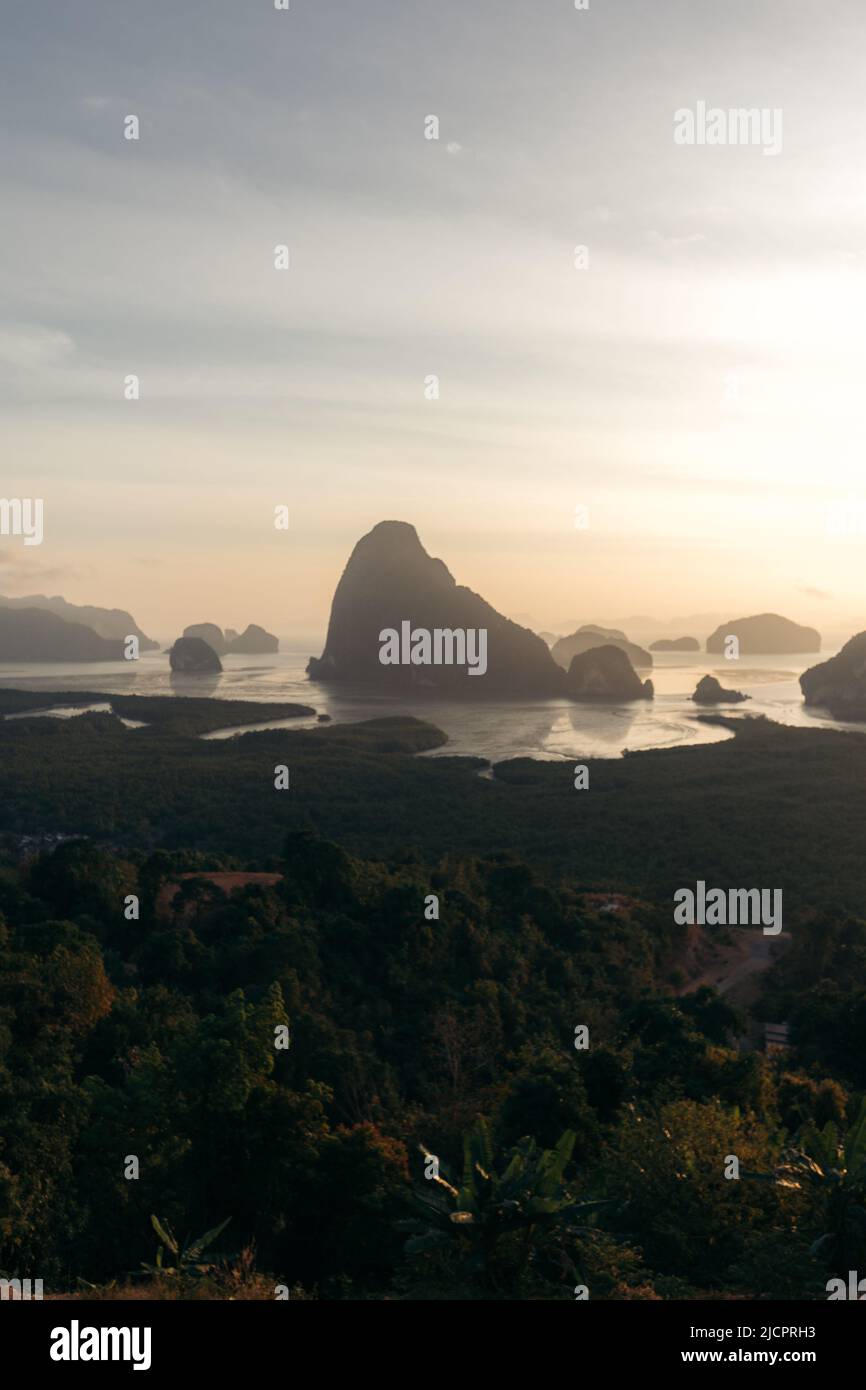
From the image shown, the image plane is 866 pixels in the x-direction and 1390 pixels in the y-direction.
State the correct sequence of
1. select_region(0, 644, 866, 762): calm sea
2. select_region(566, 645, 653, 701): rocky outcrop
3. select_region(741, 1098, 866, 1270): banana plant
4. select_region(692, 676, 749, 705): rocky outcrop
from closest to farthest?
1. select_region(741, 1098, 866, 1270): banana plant
2. select_region(0, 644, 866, 762): calm sea
3. select_region(692, 676, 749, 705): rocky outcrop
4. select_region(566, 645, 653, 701): rocky outcrop

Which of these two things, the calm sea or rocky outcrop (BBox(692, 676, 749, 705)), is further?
rocky outcrop (BBox(692, 676, 749, 705))

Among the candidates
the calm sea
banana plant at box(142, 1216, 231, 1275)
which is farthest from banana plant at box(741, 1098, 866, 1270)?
the calm sea

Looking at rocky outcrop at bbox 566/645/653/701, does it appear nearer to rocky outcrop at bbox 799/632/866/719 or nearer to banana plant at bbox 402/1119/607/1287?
rocky outcrop at bbox 799/632/866/719

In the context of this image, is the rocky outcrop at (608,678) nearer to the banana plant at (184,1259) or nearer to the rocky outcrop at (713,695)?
the rocky outcrop at (713,695)

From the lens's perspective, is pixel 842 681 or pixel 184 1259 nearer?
pixel 184 1259

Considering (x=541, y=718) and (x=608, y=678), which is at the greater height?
→ (x=608, y=678)

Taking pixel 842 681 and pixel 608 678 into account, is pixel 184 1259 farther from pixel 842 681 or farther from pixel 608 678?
pixel 608 678

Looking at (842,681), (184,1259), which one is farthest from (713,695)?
(184,1259)
